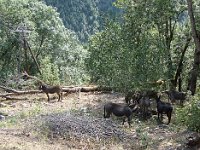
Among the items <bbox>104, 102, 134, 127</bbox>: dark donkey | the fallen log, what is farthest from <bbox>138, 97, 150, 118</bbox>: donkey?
the fallen log

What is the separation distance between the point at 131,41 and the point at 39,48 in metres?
15.3

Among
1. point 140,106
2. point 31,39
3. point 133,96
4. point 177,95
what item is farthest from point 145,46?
point 31,39

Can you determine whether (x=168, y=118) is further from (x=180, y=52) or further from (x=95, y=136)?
(x=180, y=52)

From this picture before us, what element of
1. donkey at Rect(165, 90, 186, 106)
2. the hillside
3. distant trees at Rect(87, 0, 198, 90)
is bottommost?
donkey at Rect(165, 90, 186, 106)

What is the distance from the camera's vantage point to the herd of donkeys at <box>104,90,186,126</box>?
15.0 m

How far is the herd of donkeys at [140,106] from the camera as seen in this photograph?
49.4 ft

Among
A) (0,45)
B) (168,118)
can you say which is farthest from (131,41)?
(0,45)

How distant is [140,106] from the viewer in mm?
16016

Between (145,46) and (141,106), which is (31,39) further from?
(141,106)

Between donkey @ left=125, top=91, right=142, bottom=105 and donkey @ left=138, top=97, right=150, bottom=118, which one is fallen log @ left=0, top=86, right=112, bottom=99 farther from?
donkey @ left=138, top=97, right=150, bottom=118

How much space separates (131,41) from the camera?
779 inches

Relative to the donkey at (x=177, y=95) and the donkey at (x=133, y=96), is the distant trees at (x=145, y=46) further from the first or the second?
the donkey at (x=177, y=95)

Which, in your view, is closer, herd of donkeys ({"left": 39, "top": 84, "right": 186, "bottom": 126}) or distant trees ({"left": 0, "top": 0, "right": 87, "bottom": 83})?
herd of donkeys ({"left": 39, "top": 84, "right": 186, "bottom": 126})

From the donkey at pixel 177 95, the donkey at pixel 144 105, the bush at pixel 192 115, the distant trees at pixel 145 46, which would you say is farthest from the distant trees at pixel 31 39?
the bush at pixel 192 115
